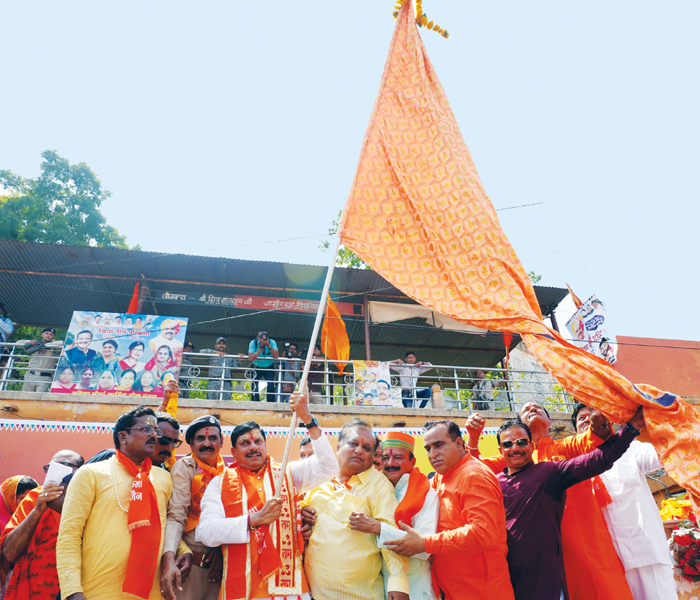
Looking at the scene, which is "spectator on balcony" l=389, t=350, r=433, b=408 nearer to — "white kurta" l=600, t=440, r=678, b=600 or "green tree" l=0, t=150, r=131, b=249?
"white kurta" l=600, t=440, r=678, b=600

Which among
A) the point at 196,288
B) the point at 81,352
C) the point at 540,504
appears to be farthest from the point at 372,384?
the point at 540,504

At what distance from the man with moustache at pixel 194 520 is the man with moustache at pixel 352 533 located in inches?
22.6

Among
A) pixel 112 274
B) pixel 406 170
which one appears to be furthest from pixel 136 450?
pixel 112 274

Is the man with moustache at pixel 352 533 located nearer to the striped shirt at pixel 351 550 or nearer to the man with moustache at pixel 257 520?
the striped shirt at pixel 351 550

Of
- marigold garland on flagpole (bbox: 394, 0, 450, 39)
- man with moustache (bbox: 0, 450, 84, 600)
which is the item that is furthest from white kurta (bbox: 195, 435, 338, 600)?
marigold garland on flagpole (bbox: 394, 0, 450, 39)

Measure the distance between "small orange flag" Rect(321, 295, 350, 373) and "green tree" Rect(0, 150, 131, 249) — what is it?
12.5m

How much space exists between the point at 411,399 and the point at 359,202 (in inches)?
244

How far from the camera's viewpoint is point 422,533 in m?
2.73

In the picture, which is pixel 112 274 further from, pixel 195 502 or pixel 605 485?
pixel 605 485

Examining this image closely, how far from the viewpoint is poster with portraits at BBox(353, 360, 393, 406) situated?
8.85 m

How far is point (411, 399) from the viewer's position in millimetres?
9148

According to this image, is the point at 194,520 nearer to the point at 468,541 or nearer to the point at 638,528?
the point at 468,541

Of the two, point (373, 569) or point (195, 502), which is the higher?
point (195, 502)

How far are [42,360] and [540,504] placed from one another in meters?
8.60
